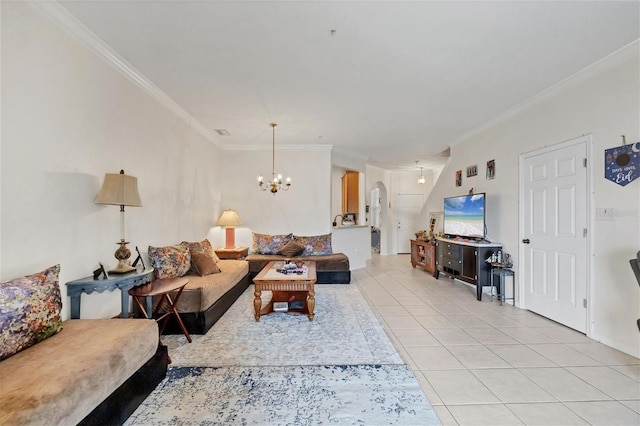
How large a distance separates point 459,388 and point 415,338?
0.82 metres

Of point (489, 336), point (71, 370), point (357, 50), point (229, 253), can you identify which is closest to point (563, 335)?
point (489, 336)

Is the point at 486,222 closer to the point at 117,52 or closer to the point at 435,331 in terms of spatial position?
the point at 435,331

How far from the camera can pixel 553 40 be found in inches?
95.1

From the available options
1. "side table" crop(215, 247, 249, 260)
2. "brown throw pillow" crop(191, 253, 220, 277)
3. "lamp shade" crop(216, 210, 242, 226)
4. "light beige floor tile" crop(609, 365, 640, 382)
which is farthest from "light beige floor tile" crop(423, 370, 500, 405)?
"lamp shade" crop(216, 210, 242, 226)

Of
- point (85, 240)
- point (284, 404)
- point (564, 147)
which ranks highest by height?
point (564, 147)

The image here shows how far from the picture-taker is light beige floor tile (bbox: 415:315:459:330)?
3219 millimetres

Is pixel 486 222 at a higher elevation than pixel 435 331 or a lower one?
higher

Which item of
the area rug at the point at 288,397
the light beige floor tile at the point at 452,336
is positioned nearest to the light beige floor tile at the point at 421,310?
the light beige floor tile at the point at 452,336

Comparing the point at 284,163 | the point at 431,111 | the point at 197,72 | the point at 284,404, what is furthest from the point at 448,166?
the point at 284,404

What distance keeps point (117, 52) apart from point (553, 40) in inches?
154

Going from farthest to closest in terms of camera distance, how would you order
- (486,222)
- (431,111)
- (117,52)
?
(486,222) → (431,111) → (117,52)

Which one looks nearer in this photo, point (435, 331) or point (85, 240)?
point (85, 240)

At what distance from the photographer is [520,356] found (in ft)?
8.35

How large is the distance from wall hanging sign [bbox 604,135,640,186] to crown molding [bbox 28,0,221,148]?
483 cm
